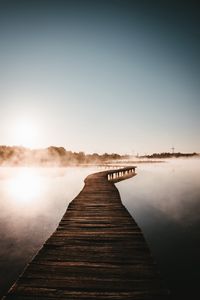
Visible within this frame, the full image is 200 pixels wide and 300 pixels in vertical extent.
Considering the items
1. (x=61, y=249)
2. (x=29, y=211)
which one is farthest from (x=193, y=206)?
(x=61, y=249)

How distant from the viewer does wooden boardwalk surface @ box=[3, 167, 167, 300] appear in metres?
3.79

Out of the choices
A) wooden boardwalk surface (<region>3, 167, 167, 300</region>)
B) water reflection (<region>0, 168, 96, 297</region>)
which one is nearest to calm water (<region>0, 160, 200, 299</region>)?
water reflection (<region>0, 168, 96, 297</region>)

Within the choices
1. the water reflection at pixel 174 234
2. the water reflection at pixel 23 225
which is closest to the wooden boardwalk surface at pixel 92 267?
the water reflection at pixel 174 234

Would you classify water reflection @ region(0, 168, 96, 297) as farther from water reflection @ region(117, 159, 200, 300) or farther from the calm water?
water reflection @ region(117, 159, 200, 300)

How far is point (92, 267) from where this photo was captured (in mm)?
4664

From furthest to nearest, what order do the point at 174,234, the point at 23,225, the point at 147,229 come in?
the point at 23,225
the point at 147,229
the point at 174,234

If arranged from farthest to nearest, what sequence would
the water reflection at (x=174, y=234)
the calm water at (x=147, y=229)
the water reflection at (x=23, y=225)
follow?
the water reflection at (x=23, y=225) → the calm water at (x=147, y=229) → the water reflection at (x=174, y=234)

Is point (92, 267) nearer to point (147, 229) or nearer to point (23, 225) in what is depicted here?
point (147, 229)

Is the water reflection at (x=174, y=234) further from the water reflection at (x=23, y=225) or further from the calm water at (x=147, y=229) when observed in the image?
the water reflection at (x=23, y=225)

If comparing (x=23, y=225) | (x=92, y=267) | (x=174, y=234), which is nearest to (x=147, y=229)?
(x=174, y=234)

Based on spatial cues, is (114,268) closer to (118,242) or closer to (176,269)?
(118,242)

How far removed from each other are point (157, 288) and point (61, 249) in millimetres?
2503

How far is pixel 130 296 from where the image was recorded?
12.2 ft

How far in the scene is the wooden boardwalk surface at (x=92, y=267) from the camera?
3.79 m
